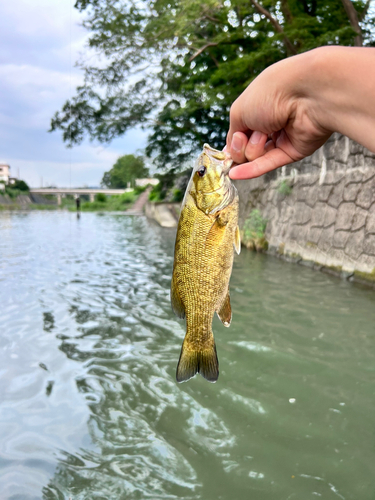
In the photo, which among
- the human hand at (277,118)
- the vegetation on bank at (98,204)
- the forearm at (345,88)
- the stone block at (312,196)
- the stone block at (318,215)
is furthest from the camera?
the vegetation on bank at (98,204)

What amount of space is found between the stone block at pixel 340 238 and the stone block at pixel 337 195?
69 centimetres

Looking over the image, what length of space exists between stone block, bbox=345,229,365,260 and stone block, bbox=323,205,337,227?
0.83 metres

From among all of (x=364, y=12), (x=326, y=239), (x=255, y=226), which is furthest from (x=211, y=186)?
(x=364, y=12)

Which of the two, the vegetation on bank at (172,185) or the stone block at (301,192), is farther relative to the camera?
the vegetation on bank at (172,185)

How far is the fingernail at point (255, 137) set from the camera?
1990 mm

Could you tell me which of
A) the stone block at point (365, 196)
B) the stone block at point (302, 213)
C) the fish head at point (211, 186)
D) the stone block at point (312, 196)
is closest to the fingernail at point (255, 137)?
the fish head at point (211, 186)

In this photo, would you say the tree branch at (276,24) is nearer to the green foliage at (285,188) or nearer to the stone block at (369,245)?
the green foliage at (285,188)

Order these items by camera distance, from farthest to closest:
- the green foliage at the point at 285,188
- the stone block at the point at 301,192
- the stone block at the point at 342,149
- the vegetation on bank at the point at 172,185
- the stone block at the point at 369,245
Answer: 1. the vegetation on bank at the point at 172,185
2. the green foliage at the point at 285,188
3. the stone block at the point at 301,192
4. the stone block at the point at 342,149
5. the stone block at the point at 369,245

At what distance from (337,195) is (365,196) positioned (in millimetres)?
979

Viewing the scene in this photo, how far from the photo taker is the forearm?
4.53 ft

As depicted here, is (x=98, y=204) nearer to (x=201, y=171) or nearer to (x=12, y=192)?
(x=12, y=192)

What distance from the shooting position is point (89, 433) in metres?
3.47

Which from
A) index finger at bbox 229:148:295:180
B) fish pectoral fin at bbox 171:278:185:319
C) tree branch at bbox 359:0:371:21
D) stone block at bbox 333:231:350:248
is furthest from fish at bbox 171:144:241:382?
tree branch at bbox 359:0:371:21

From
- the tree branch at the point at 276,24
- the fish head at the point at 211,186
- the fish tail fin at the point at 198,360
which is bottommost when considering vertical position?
the fish tail fin at the point at 198,360
